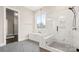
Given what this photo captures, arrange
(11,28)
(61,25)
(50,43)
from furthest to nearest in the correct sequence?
(50,43) → (61,25) → (11,28)

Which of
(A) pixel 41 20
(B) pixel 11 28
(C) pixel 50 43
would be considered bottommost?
(C) pixel 50 43

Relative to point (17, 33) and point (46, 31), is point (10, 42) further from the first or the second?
point (46, 31)

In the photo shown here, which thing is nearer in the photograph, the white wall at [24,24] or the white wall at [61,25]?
the white wall at [24,24]

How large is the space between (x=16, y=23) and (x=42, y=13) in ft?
2.09

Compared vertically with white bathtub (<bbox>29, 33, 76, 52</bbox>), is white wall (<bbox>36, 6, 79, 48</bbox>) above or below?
above

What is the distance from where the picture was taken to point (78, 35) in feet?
4.50

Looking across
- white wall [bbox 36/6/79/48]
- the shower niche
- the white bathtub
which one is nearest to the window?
white wall [bbox 36/6/79/48]

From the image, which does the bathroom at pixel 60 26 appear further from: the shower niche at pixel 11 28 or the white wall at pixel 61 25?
the shower niche at pixel 11 28

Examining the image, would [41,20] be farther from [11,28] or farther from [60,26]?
[11,28]

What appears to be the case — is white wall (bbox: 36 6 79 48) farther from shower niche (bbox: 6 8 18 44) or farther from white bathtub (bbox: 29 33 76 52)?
shower niche (bbox: 6 8 18 44)

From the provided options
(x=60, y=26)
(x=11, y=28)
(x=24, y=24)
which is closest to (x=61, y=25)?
(x=60, y=26)

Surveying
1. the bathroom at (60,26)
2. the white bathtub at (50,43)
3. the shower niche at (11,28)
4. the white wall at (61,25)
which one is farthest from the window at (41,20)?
the shower niche at (11,28)

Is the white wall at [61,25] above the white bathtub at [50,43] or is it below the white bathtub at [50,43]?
above
